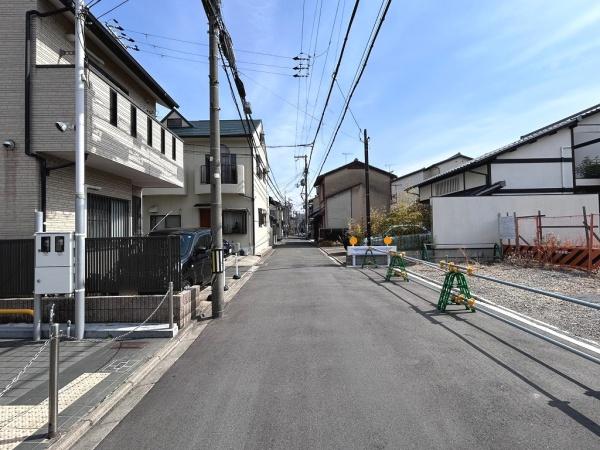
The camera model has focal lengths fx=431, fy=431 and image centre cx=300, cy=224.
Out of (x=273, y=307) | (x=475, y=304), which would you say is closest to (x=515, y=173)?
(x=475, y=304)

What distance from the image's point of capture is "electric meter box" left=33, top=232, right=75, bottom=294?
659 cm

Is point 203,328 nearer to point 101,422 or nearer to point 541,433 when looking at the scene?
point 101,422

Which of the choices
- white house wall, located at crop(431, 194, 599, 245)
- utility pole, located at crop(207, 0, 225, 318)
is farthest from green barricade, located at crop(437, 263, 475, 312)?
white house wall, located at crop(431, 194, 599, 245)

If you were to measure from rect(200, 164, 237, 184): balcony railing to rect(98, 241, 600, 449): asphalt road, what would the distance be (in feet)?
59.7

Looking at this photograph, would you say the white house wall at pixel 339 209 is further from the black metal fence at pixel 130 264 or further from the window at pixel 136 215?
the black metal fence at pixel 130 264

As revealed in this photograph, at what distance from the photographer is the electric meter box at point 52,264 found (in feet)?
21.6

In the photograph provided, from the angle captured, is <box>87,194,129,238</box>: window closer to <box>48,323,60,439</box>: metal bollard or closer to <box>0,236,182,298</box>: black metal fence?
<box>0,236,182,298</box>: black metal fence

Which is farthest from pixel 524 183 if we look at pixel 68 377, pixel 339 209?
pixel 68 377

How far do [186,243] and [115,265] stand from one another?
3.75 metres

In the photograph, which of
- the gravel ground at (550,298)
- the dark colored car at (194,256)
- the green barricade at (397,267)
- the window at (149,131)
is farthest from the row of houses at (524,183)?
the window at (149,131)

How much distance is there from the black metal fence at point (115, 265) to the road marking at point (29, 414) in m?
2.72

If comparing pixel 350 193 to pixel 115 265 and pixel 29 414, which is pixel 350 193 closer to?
pixel 115 265

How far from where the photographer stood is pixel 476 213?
67.4ft

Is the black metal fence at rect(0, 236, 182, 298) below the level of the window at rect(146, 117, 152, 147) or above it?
below
